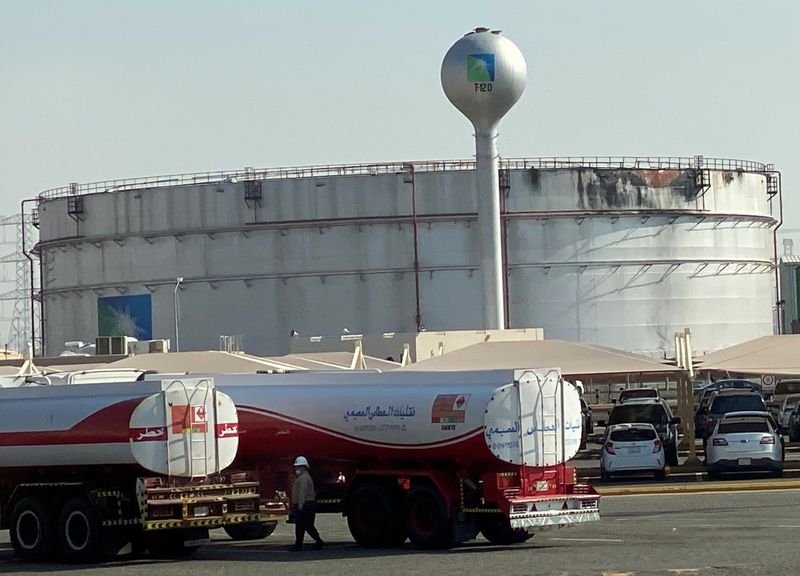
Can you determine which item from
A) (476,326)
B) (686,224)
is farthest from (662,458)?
(686,224)

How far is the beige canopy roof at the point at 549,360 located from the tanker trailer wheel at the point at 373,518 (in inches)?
607

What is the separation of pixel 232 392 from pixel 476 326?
55459 mm

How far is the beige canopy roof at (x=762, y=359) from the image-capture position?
4238 centimetres

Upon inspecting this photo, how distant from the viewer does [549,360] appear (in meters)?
42.8

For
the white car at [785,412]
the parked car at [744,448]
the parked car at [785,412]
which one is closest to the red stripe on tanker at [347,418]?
the parked car at [744,448]

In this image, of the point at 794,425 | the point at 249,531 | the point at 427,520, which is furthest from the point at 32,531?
the point at 794,425

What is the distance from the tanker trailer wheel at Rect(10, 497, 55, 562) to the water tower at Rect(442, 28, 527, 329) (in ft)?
142

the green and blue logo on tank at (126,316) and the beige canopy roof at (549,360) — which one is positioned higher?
the green and blue logo on tank at (126,316)

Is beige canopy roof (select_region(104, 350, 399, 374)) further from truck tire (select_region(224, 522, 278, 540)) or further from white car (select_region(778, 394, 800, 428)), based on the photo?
white car (select_region(778, 394, 800, 428))

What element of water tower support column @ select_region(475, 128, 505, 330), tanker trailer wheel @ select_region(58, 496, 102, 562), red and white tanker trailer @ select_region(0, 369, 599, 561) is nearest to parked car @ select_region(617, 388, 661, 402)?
water tower support column @ select_region(475, 128, 505, 330)

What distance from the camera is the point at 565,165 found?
282ft

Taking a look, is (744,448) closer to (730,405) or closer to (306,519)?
(730,405)

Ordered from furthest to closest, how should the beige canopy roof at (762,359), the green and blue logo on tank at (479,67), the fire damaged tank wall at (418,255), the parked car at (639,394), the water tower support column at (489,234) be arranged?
1. the fire damaged tank wall at (418,255)
2. the water tower support column at (489,234)
3. the green and blue logo on tank at (479,67)
4. the parked car at (639,394)
5. the beige canopy roof at (762,359)

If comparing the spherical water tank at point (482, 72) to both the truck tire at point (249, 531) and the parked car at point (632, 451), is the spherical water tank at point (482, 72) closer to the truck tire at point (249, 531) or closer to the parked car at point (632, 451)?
the parked car at point (632, 451)
